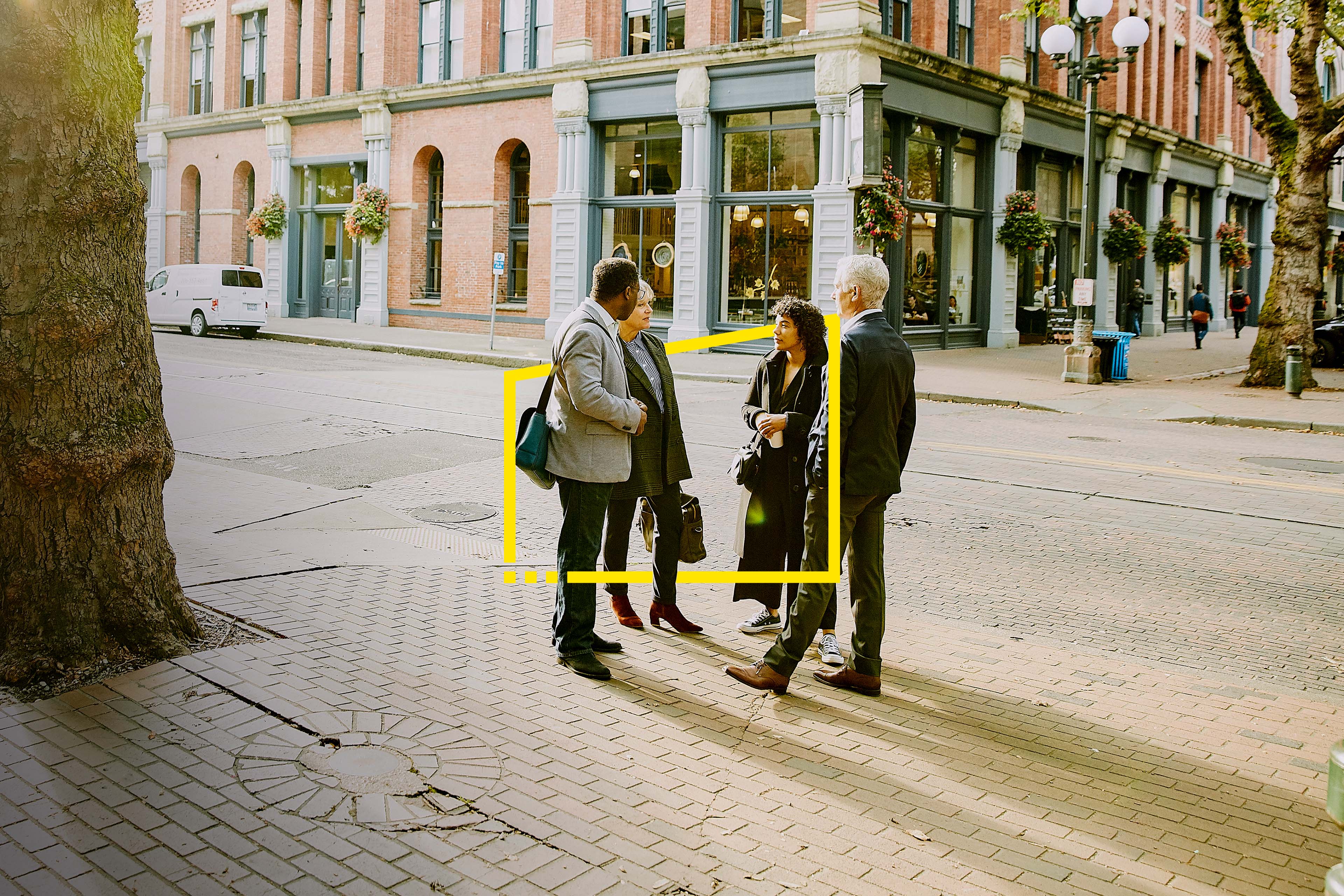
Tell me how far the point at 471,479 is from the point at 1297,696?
7.30m

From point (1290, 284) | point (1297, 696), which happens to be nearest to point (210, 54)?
point (1290, 284)

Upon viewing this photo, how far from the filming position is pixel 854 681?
5.33 metres

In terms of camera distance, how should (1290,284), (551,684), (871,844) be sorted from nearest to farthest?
(871,844)
(551,684)
(1290,284)

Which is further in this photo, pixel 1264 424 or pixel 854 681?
pixel 1264 424

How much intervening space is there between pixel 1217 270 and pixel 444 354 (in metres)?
32.6

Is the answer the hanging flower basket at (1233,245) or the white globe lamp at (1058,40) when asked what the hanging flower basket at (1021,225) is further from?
the hanging flower basket at (1233,245)

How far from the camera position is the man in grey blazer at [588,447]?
5355mm

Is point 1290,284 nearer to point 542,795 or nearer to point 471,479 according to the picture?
point 471,479

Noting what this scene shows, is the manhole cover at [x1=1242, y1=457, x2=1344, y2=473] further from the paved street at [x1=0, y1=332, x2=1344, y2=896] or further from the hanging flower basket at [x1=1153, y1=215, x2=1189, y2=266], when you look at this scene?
the hanging flower basket at [x1=1153, y1=215, x2=1189, y2=266]

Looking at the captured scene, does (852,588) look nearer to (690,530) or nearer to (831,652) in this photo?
(831,652)

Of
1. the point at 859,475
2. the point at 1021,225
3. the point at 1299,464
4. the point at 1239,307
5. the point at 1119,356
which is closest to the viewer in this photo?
the point at 859,475

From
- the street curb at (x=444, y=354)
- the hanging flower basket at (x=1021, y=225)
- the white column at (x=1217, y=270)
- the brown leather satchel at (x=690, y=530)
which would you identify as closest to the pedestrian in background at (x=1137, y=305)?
the hanging flower basket at (x=1021, y=225)

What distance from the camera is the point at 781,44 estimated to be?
24.8m

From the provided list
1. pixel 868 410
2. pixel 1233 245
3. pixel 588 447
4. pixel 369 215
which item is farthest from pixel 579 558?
pixel 1233 245
